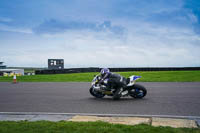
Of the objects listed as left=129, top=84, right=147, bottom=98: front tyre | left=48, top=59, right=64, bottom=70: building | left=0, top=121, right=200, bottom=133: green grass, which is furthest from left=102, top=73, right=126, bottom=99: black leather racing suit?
left=48, top=59, right=64, bottom=70: building

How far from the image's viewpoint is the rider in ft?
32.0

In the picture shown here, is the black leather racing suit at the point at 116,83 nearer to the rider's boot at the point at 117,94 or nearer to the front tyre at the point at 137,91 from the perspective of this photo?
the rider's boot at the point at 117,94

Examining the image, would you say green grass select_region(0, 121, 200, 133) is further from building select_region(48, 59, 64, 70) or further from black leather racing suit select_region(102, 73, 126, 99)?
building select_region(48, 59, 64, 70)

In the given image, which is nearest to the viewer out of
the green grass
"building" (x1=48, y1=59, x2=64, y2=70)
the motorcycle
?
the green grass

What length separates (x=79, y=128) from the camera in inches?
199

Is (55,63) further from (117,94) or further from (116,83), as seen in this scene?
(117,94)

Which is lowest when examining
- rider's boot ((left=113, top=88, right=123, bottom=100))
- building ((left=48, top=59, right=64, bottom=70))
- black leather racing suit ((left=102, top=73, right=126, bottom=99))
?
rider's boot ((left=113, top=88, right=123, bottom=100))

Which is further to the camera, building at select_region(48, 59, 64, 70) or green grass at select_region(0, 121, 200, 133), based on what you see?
building at select_region(48, 59, 64, 70)

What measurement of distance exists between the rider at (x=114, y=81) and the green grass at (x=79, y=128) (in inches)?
172

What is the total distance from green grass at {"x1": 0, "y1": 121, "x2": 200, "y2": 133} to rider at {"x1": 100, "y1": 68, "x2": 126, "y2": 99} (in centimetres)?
437

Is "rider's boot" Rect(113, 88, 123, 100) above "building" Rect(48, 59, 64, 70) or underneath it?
underneath

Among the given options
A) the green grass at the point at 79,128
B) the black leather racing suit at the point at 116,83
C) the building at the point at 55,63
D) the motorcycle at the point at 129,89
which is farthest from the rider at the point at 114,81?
the building at the point at 55,63

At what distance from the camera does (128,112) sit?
7105 mm

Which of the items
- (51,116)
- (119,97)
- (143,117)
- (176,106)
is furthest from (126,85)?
(51,116)
